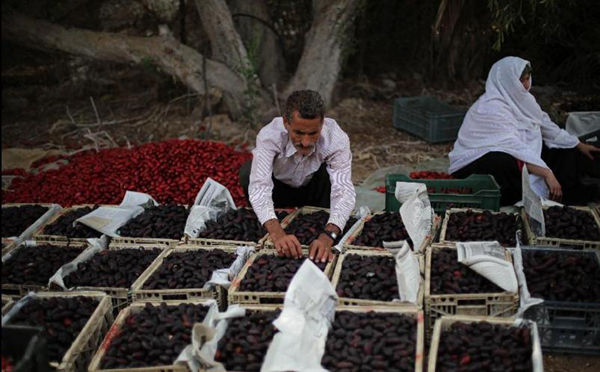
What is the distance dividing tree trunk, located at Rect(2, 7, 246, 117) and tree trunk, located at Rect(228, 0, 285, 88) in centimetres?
61

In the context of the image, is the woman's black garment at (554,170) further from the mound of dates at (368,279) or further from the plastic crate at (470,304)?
the plastic crate at (470,304)

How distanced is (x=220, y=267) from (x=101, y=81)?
24.6 feet

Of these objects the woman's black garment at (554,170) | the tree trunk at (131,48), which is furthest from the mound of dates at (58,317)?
the tree trunk at (131,48)

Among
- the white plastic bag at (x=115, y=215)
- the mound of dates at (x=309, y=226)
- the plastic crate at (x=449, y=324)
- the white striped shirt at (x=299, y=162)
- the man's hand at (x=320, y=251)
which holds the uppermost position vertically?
the white striped shirt at (x=299, y=162)

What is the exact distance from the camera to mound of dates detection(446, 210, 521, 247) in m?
4.26

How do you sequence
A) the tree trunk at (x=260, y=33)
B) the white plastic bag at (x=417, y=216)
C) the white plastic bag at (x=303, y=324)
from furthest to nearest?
the tree trunk at (x=260, y=33) < the white plastic bag at (x=417, y=216) < the white plastic bag at (x=303, y=324)

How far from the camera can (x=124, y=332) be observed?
11.0 feet

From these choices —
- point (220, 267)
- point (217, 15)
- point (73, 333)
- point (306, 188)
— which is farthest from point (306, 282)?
point (217, 15)

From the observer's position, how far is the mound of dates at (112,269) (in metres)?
3.92

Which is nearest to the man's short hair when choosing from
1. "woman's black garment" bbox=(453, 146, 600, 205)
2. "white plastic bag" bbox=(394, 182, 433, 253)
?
"white plastic bag" bbox=(394, 182, 433, 253)

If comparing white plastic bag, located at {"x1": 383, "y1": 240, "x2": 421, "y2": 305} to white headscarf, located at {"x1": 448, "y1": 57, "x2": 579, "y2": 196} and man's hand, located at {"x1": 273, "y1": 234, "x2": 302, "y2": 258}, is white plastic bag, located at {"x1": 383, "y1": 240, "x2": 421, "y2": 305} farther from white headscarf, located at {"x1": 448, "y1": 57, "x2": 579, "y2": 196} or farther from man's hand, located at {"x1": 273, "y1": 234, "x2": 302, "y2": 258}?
white headscarf, located at {"x1": 448, "y1": 57, "x2": 579, "y2": 196}

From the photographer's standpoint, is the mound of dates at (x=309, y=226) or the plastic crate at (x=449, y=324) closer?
the plastic crate at (x=449, y=324)

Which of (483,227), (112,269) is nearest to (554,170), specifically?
(483,227)

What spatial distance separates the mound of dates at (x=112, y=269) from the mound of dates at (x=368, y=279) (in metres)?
1.34
